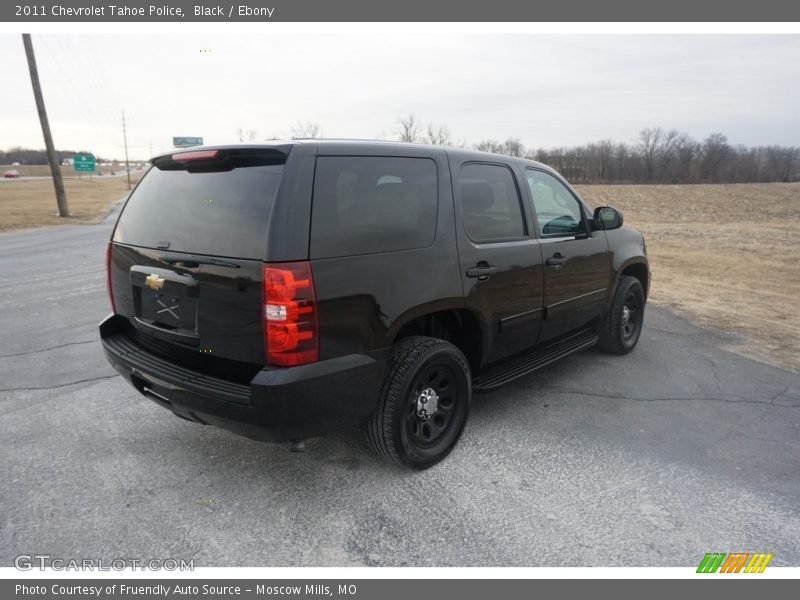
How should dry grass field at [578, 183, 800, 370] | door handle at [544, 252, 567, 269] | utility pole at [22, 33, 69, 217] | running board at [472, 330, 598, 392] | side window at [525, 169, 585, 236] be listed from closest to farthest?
running board at [472, 330, 598, 392] → door handle at [544, 252, 567, 269] → side window at [525, 169, 585, 236] → dry grass field at [578, 183, 800, 370] → utility pole at [22, 33, 69, 217]

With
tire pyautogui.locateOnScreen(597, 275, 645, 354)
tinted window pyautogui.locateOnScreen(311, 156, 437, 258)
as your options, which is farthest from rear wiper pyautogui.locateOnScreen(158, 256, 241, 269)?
tire pyautogui.locateOnScreen(597, 275, 645, 354)

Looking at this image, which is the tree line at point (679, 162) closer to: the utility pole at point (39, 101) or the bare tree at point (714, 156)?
the bare tree at point (714, 156)

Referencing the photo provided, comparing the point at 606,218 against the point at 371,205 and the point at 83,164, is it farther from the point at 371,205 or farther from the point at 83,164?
the point at 83,164

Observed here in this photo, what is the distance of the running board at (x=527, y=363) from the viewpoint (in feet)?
11.8

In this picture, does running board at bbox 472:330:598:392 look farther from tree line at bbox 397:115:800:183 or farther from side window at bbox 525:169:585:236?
tree line at bbox 397:115:800:183

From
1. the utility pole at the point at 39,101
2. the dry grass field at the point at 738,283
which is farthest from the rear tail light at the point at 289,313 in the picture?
the utility pole at the point at 39,101

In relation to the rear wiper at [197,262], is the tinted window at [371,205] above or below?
above

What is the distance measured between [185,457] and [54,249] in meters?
12.4

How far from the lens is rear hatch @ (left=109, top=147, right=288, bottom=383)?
2.51 meters

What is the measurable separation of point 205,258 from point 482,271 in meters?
1.66

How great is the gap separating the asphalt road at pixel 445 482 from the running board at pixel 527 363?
0.34 metres

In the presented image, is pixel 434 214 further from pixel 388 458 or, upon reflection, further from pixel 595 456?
pixel 595 456

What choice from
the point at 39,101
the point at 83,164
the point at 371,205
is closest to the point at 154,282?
the point at 371,205

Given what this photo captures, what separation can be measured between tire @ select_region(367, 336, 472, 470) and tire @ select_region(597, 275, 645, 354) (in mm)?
2282
